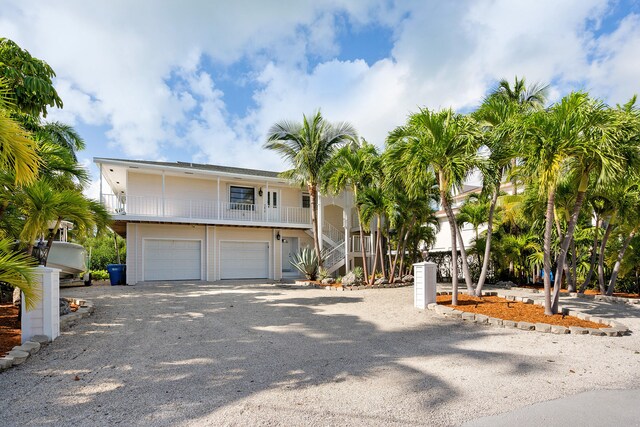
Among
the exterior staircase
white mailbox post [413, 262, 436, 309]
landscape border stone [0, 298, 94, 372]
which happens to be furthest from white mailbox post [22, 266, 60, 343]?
the exterior staircase

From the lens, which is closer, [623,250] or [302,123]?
[623,250]

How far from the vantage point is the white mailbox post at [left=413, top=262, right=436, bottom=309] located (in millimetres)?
9258

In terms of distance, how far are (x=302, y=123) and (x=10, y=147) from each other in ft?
44.8

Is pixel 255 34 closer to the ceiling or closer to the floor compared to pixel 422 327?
closer to the ceiling

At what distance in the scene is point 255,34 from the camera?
38.4ft

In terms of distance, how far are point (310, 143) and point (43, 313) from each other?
12.5 m

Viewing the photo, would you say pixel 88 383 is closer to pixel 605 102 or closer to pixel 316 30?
pixel 605 102

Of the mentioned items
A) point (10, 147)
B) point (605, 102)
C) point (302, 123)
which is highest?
point (302, 123)

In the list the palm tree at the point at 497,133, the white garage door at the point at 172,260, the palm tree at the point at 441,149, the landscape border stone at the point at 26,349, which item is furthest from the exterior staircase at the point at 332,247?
the landscape border stone at the point at 26,349

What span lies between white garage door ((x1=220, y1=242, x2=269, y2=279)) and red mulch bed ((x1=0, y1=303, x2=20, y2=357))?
11062 mm

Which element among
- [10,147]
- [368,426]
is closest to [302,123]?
[10,147]

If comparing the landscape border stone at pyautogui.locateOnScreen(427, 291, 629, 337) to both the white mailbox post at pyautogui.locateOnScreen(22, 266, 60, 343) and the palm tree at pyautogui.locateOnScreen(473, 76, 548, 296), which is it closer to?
the palm tree at pyautogui.locateOnScreen(473, 76, 548, 296)

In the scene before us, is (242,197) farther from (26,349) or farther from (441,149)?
(26,349)

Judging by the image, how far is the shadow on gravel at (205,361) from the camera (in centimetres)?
354
